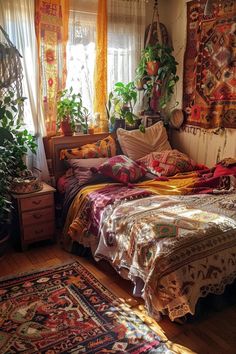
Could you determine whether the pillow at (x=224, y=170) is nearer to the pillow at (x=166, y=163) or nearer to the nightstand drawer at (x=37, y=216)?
the pillow at (x=166, y=163)

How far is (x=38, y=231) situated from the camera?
9.23 ft

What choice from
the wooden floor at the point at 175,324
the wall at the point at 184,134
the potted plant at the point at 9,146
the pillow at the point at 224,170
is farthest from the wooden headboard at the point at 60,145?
the pillow at the point at 224,170

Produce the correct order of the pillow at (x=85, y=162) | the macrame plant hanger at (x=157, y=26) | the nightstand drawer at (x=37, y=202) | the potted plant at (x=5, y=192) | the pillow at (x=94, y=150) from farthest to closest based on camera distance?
the macrame plant hanger at (x=157, y=26), the pillow at (x=94, y=150), the pillow at (x=85, y=162), the nightstand drawer at (x=37, y=202), the potted plant at (x=5, y=192)

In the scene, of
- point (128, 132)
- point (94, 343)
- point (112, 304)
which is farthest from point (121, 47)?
point (94, 343)

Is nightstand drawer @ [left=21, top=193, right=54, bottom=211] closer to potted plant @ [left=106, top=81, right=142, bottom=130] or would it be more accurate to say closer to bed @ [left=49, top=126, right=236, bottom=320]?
bed @ [left=49, top=126, right=236, bottom=320]

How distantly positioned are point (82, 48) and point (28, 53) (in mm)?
598

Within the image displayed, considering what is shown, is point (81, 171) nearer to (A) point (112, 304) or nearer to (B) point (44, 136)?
(B) point (44, 136)

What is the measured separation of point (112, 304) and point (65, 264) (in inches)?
25.0

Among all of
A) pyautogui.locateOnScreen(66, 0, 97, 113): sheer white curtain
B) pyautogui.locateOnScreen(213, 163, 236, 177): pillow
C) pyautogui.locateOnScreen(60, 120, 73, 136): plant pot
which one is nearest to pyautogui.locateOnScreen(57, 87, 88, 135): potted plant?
pyautogui.locateOnScreen(60, 120, 73, 136): plant pot

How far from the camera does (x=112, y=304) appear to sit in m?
2.09

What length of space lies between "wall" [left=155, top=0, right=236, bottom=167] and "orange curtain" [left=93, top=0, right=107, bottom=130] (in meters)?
0.81

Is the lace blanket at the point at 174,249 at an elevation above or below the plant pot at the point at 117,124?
below

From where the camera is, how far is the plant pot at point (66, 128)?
312 centimetres

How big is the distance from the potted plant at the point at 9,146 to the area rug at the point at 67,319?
584mm
